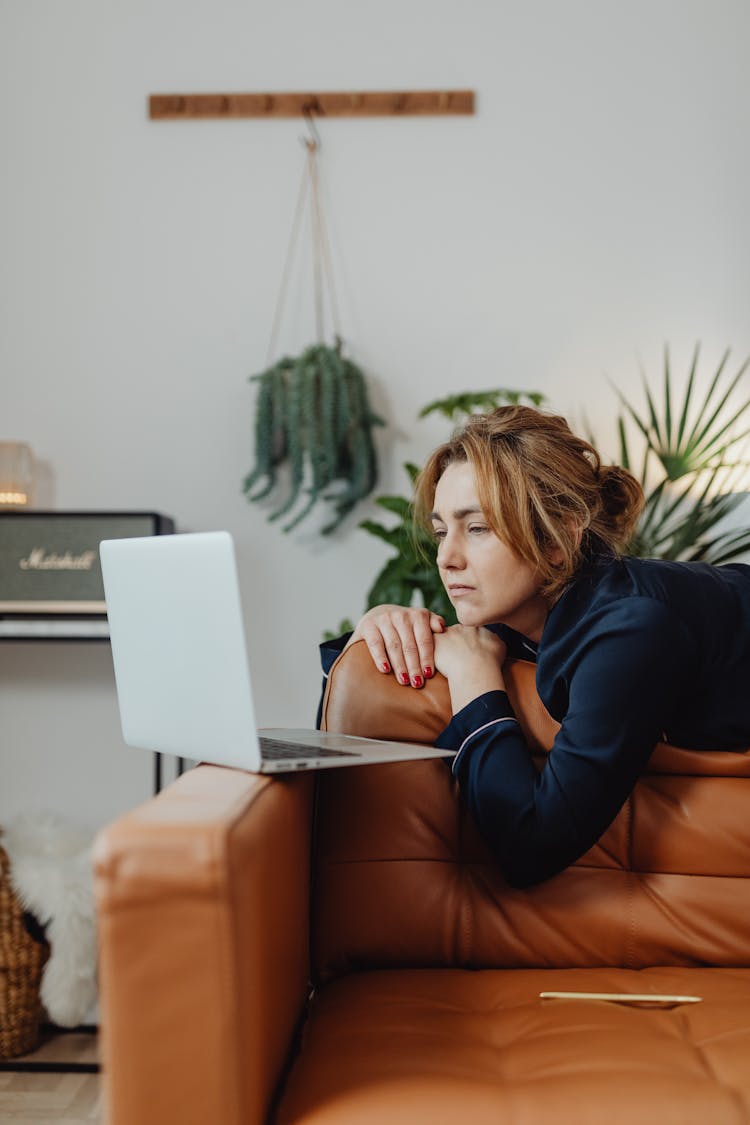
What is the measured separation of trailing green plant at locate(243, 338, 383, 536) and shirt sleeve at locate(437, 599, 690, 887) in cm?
163

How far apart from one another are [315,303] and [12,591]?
121cm

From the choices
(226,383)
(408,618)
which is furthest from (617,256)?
(408,618)

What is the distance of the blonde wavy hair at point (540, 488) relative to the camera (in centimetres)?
136

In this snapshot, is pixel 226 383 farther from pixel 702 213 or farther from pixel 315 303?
pixel 702 213

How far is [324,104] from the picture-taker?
2936 mm

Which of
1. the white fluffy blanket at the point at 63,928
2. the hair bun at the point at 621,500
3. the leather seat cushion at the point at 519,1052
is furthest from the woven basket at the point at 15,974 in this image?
the hair bun at the point at 621,500

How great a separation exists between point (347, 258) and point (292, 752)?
7.21 ft

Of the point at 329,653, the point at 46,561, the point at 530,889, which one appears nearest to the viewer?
the point at 530,889

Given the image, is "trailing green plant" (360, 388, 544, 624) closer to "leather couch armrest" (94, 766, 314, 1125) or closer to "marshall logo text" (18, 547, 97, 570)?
"marshall logo text" (18, 547, 97, 570)

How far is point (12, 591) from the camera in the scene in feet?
8.90

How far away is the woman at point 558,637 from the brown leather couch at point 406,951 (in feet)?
0.23

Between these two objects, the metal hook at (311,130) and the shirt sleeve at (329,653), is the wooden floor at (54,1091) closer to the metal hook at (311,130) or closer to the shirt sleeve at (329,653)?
the shirt sleeve at (329,653)

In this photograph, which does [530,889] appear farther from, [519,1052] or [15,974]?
[15,974]

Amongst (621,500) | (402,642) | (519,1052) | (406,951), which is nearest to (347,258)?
(621,500)
